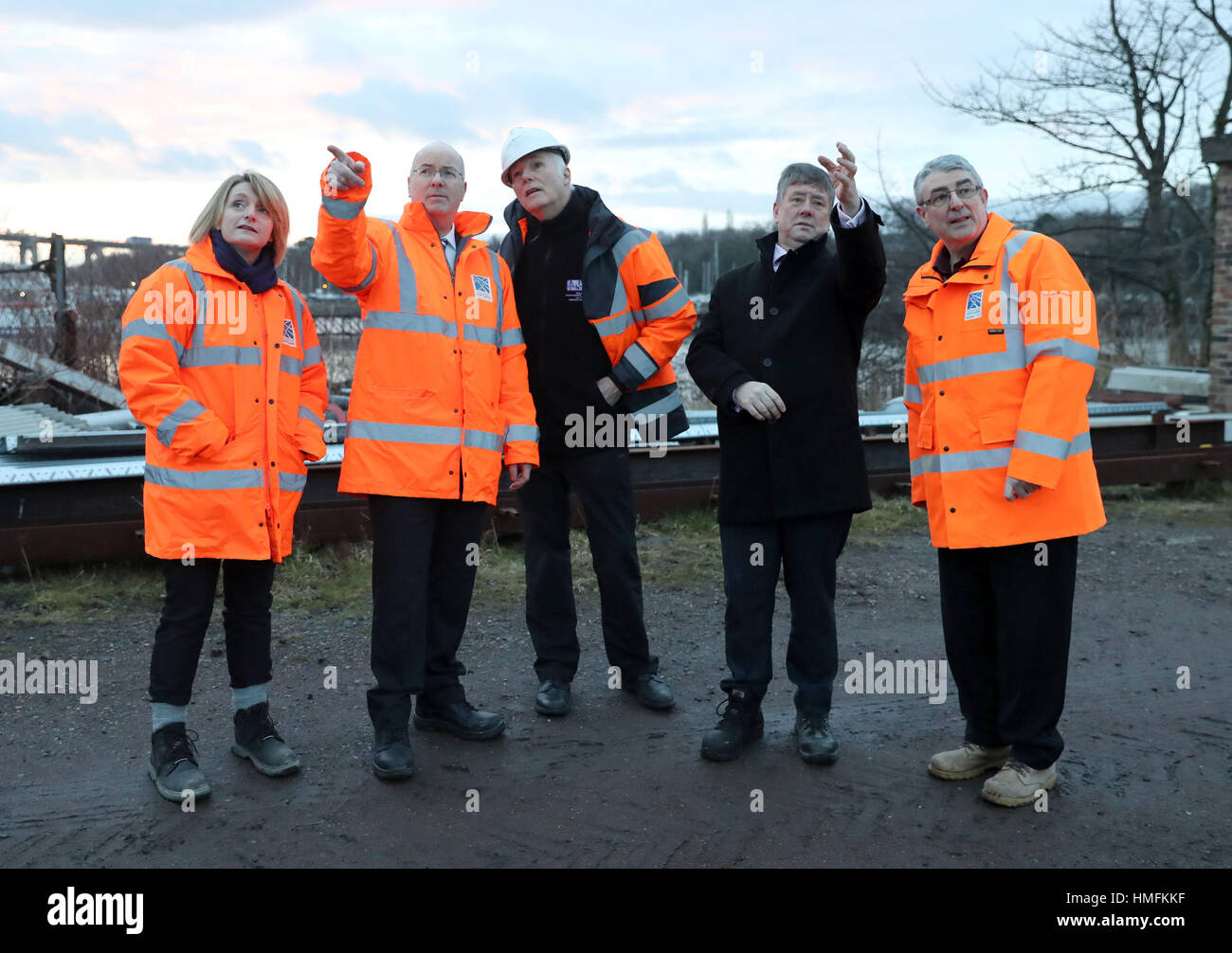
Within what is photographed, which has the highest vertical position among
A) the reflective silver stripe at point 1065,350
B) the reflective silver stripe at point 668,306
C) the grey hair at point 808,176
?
the grey hair at point 808,176

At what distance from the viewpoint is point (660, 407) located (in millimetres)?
4641

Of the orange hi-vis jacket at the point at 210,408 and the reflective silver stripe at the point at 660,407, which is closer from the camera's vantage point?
the orange hi-vis jacket at the point at 210,408

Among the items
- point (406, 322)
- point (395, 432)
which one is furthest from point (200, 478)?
point (406, 322)

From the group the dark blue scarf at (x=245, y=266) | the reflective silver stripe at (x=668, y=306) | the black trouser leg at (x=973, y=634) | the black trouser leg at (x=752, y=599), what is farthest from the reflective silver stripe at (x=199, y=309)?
the black trouser leg at (x=973, y=634)

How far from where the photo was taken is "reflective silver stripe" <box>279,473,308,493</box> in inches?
152

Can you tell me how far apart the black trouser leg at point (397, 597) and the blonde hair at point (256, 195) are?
104cm

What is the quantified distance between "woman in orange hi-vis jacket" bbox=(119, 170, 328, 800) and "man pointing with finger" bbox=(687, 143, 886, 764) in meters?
1.59

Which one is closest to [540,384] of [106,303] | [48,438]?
[48,438]

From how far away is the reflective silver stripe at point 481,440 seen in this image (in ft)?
13.3

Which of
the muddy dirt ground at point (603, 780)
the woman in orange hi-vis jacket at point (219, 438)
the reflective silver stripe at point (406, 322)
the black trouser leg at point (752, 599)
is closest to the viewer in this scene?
the muddy dirt ground at point (603, 780)

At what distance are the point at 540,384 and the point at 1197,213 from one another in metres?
20.4

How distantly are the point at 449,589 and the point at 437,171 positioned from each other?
1.60 meters

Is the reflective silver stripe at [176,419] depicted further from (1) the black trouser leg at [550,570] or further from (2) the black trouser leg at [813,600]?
(2) the black trouser leg at [813,600]
